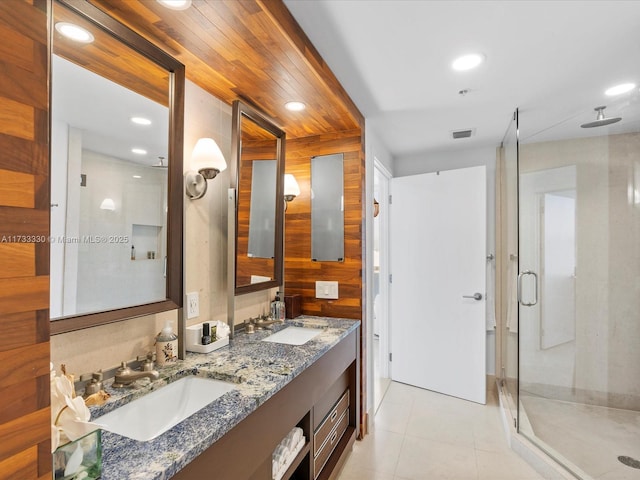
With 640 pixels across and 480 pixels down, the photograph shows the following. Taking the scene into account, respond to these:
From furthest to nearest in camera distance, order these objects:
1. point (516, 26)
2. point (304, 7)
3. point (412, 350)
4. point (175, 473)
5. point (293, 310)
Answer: point (412, 350) → point (293, 310) → point (516, 26) → point (304, 7) → point (175, 473)

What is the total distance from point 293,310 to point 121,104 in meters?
1.63

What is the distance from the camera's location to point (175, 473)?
82cm

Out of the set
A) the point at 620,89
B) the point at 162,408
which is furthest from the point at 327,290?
the point at 620,89

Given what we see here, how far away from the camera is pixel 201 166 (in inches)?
64.7

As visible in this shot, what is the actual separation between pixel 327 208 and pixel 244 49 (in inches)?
52.4

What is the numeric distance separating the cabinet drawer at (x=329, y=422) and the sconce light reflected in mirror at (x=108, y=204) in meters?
1.43

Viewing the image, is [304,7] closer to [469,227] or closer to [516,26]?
[516,26]

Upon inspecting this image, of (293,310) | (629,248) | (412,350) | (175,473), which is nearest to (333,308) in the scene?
(293,310)

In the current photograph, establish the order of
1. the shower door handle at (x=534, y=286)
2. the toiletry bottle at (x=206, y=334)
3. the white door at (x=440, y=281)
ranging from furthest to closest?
the white door at (x=440, y=281) → the shower door handle at (x=534, y=286) → the toiletry bottle at (x=206, y=334)

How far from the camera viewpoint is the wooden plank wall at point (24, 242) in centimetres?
53

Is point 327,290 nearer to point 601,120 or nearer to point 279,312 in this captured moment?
point 279,312

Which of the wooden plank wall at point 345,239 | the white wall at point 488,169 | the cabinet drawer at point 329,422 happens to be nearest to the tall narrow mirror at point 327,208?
the wooden plank wall at point 345,239

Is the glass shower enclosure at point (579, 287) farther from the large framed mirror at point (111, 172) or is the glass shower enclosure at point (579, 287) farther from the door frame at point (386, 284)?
the large framed mirror at point (111, 172)

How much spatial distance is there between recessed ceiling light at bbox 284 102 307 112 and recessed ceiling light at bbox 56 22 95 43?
1.08m
